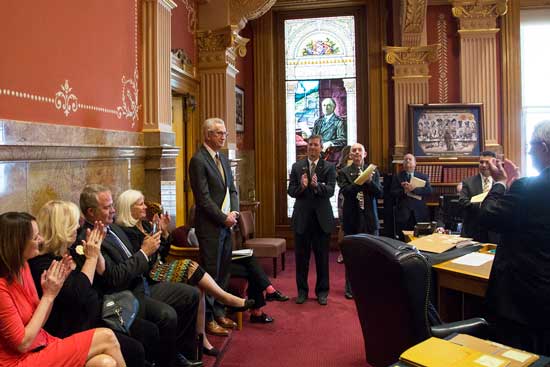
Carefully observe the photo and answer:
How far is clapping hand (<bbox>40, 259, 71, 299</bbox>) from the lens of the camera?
1923mm

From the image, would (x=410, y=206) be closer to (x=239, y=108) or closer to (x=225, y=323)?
(x=225, y=323)

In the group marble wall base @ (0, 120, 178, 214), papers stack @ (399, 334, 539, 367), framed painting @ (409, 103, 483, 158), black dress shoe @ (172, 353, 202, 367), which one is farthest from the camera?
framed painting @ (409, 103, 483, 158)

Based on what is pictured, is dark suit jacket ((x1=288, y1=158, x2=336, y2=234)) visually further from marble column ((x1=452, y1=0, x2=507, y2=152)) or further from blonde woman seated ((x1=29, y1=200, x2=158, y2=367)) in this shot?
marble column ((x1=452, y1=0, x2=507, y2=152))

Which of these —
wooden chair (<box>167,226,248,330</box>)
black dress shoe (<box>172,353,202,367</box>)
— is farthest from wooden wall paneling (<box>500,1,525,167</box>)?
black dress shoe (<box>172,353,202,367</box>)

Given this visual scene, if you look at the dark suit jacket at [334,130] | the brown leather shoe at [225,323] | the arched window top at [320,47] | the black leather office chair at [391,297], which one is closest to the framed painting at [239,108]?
the arched window top at [320,47]

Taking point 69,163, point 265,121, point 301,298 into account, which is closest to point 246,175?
point 265,121

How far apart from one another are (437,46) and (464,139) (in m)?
1.22

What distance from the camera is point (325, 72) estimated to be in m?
7.23

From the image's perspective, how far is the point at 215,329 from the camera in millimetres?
3598

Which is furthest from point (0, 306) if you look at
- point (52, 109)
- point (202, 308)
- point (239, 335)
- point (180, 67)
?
point (180, 67)

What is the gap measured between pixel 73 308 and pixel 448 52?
5.92 metres

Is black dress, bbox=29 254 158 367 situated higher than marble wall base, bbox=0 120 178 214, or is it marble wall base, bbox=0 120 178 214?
marble wall base, bbox=0 120 178 214

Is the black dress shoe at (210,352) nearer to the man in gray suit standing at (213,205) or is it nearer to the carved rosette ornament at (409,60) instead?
the man in gray suit standing at (213,205)

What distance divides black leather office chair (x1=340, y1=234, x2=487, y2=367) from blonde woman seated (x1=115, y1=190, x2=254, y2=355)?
4.13 feet
